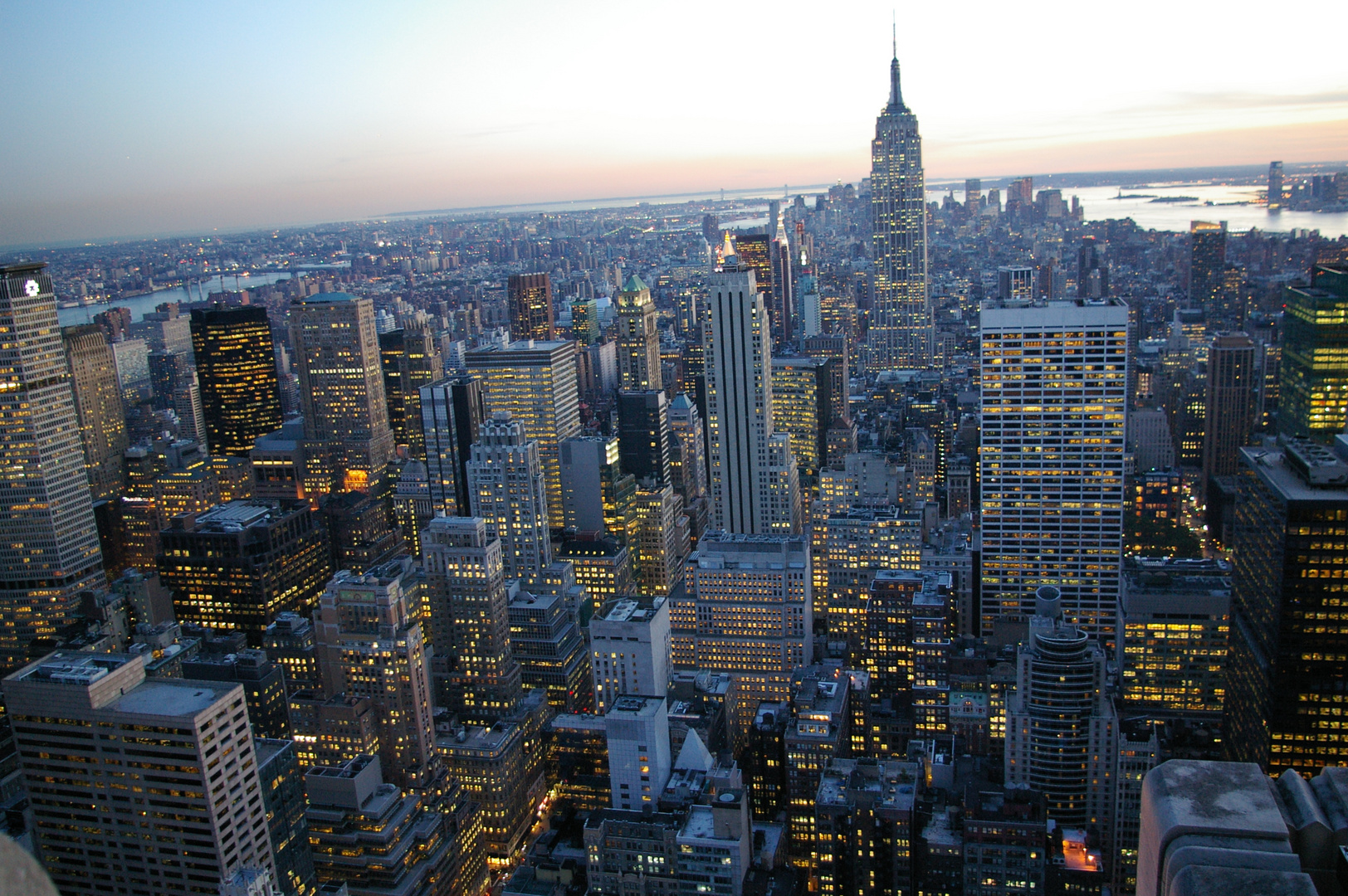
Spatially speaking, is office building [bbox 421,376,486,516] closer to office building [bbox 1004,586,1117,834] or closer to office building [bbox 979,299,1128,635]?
office building [bbox 979,299,1128,635]

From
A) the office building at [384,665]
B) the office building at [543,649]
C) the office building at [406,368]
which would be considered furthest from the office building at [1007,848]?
the office building at [406,368]

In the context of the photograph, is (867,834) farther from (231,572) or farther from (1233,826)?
(231,572)

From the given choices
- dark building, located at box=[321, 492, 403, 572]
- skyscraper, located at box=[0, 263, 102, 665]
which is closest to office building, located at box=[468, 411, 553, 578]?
dark building, located at box=[321, 492, 403, 572]

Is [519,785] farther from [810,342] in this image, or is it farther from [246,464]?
[810,342]

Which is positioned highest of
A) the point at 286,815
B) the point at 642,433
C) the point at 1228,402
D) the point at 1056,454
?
the point at 1056,454

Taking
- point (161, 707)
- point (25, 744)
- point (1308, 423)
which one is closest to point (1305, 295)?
point (1308, 423)

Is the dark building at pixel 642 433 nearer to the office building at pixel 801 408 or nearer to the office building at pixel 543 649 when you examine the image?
the office building at pixel 801 408

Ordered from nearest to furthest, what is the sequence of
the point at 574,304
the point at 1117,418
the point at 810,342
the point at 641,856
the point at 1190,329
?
the point at 641,856
the point at 1117,418
the point at 1190,329
the point at 810,342
the point at 574,304

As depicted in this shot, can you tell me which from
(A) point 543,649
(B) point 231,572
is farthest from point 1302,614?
(B) point 231,572
